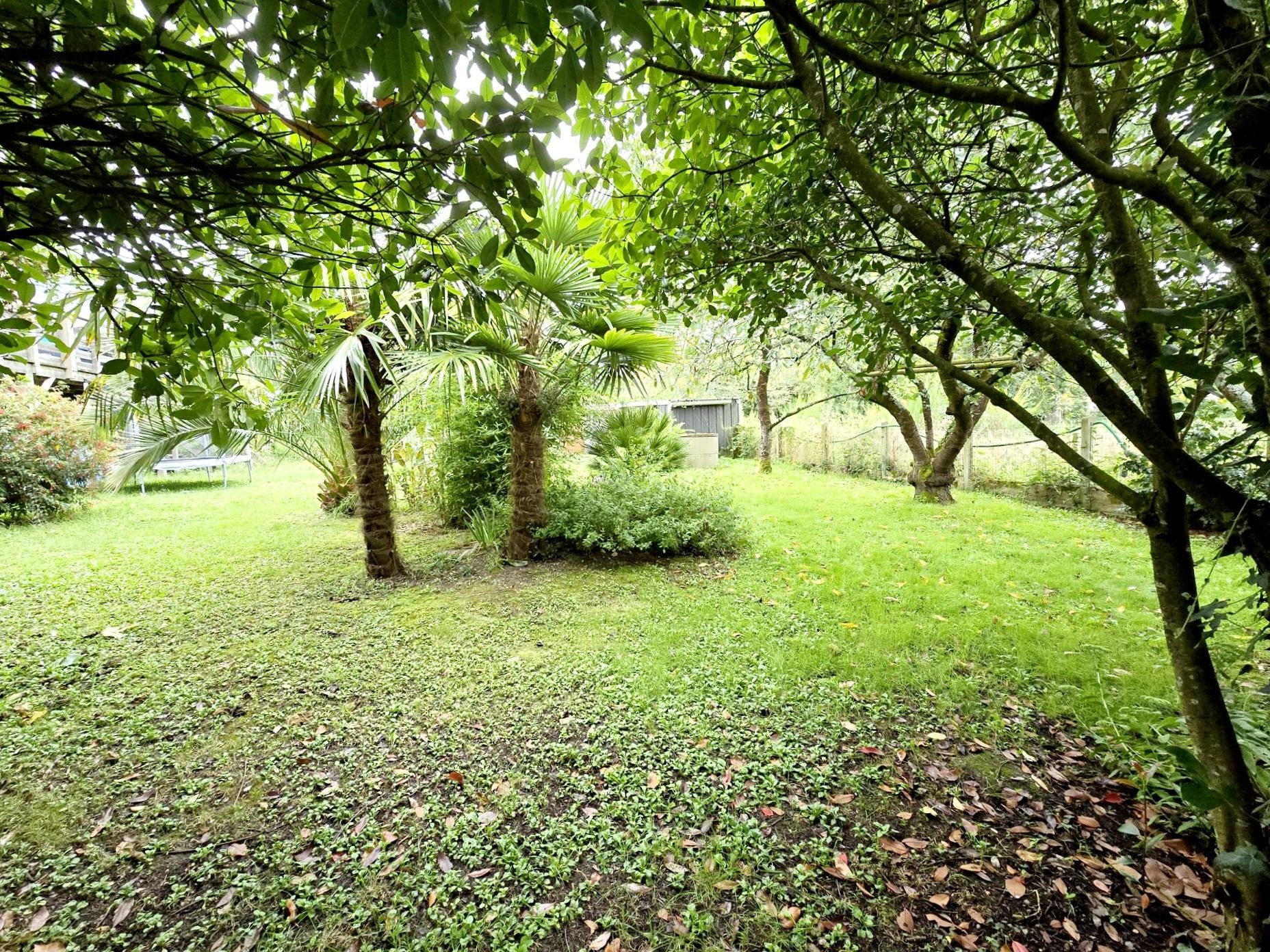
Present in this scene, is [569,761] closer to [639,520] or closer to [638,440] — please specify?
[639,520]

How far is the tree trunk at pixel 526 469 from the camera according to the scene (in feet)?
16.1

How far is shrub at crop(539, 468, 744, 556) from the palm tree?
308 millimetres

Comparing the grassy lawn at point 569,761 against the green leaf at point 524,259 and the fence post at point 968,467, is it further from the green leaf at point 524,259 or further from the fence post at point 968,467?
the fence post at point 968,467

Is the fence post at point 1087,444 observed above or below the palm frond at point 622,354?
below

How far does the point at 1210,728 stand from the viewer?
4.66ft

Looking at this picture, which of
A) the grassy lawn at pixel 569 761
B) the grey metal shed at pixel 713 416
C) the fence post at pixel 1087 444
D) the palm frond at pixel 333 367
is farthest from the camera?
the grey metal shed at pixel 713 416

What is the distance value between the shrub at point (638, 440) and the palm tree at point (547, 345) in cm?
221

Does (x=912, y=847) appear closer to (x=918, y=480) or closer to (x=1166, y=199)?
(x=1166, y=199)

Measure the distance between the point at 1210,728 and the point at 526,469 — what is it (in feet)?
15.7

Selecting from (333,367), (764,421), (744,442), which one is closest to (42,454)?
(333,367)

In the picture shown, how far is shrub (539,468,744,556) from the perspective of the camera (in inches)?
209

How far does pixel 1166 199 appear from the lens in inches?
40.9

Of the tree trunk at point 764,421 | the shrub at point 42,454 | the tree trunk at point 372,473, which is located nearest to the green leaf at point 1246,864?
the tree trunk at point 372,473

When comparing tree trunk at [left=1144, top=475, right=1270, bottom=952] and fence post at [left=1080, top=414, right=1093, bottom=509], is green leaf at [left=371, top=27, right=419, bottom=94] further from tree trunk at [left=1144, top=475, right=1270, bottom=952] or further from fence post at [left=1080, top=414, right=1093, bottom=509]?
fence post at [left=1080, top=414, right=1093, bottom=509]
